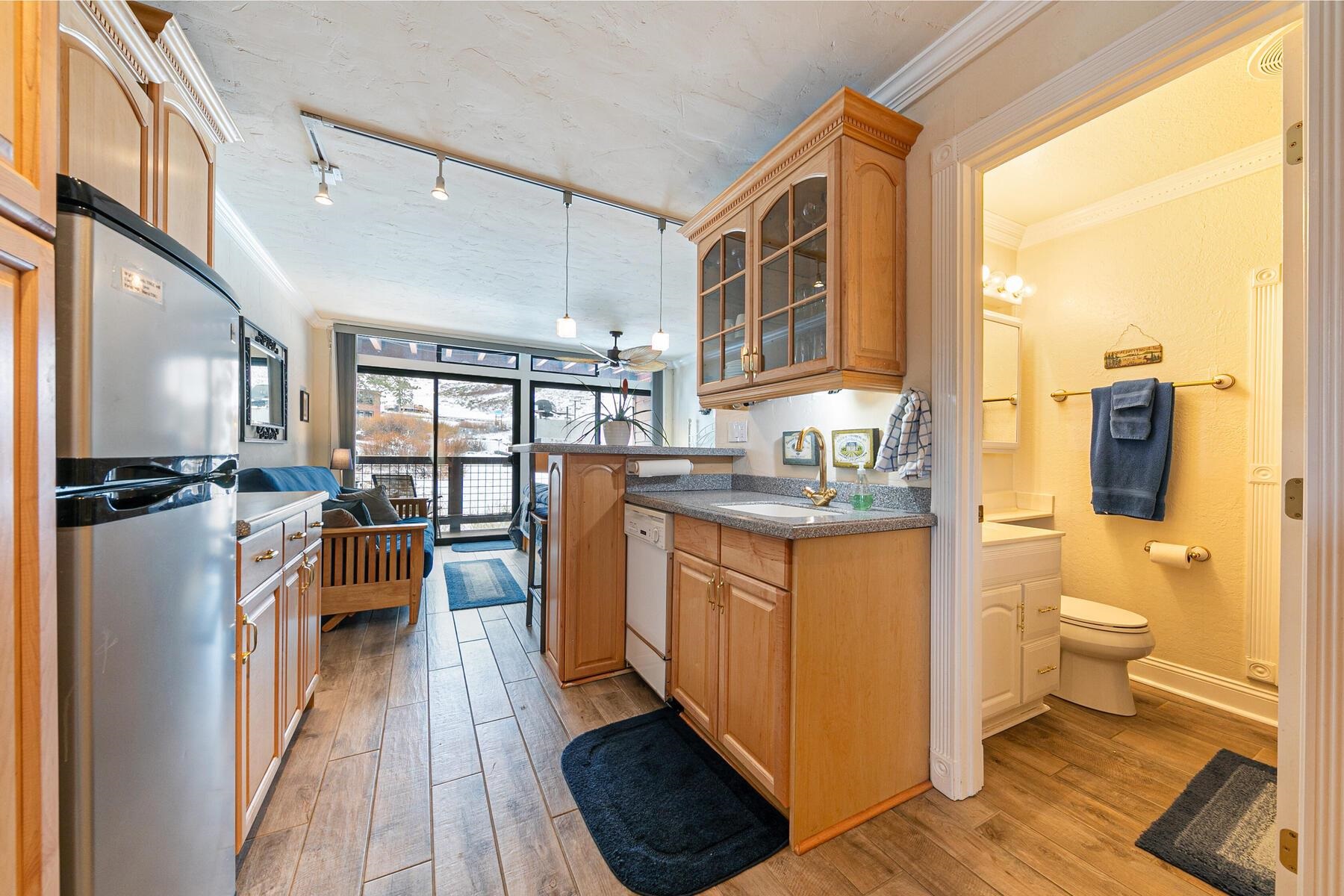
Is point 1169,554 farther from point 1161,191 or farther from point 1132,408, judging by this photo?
point 1161,191

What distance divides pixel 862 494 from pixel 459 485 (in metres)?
5.33

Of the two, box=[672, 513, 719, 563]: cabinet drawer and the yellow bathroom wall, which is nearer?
box=[672, 513, 719, 563]: cabinet drawer

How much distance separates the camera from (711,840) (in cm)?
142

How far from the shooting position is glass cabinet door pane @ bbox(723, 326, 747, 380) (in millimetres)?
2275

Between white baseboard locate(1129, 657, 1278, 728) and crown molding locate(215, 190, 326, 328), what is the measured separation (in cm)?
517

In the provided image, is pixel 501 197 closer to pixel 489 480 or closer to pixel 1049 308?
pixel 1049 308

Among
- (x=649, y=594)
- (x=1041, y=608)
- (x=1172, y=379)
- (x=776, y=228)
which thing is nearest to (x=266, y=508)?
→ (x=649, y=594)

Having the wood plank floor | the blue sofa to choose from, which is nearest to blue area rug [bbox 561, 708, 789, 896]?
the wood plank floor

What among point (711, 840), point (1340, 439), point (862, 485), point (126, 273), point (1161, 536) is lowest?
point (711, 840)

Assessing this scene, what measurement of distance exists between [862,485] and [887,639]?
24.8 inches

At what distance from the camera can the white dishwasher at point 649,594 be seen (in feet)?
6.78

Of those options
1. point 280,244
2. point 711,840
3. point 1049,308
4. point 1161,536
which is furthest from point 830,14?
point 280,244

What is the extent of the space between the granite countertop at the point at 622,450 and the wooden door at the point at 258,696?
1.10m

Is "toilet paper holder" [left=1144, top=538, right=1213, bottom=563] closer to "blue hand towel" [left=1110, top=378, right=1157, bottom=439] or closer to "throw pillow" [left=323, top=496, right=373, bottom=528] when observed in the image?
"blue hand towel" [left=1110, top=378, right=1157, bottom=439]
